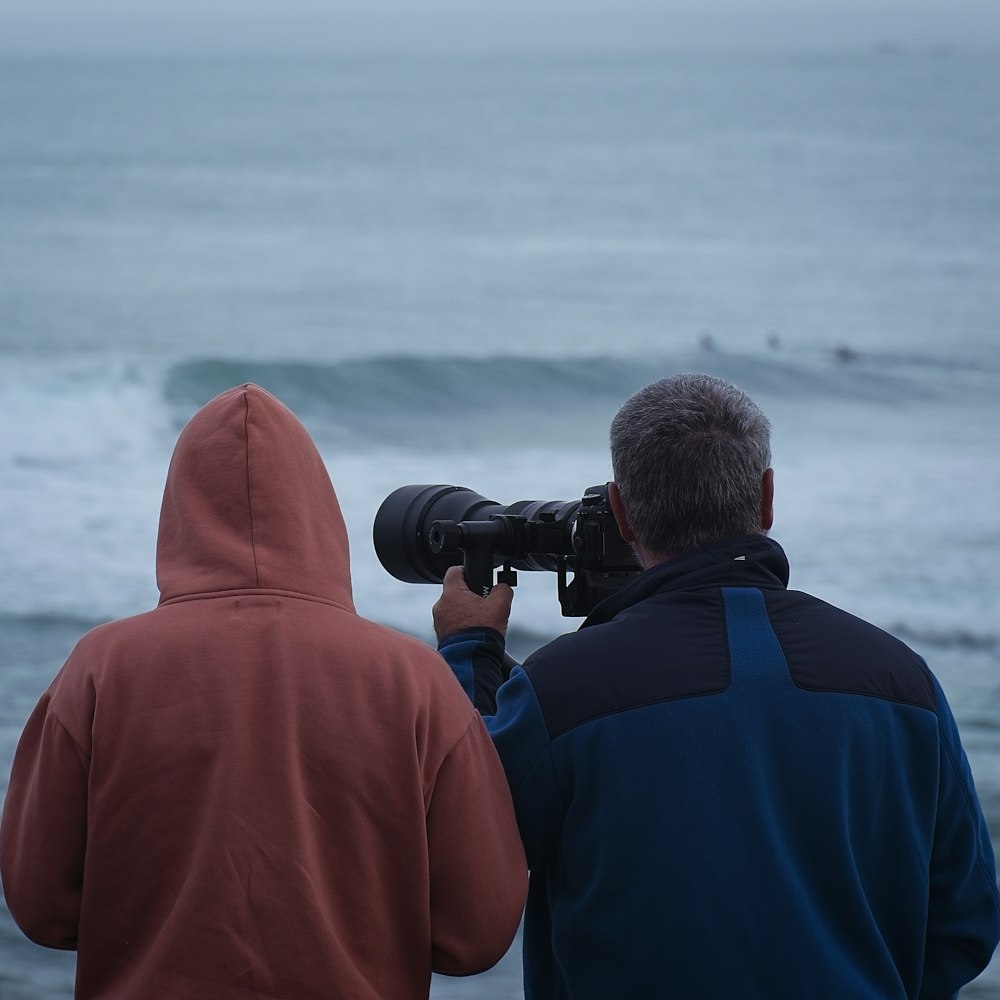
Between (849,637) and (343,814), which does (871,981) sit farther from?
(343,814)

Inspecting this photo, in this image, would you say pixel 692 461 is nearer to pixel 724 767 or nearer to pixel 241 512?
pixel 724 767

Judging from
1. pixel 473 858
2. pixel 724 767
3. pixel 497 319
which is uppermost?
pixel 497 319

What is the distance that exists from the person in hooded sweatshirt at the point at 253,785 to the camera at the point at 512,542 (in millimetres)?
361

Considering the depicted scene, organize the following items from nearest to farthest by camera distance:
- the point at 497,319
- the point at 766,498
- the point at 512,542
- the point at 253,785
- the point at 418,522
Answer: the point at 253,785 → the point at 766,498 → the point at 512,542 → the point at 418,522 → the point at 497,319

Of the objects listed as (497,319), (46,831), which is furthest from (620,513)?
(497,319)

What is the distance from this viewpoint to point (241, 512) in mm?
1333

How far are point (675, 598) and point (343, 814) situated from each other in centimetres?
38

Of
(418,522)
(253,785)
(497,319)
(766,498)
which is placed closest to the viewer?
(253,785)

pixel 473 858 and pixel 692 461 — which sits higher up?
pixel 692 461

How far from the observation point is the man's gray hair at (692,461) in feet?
4.47

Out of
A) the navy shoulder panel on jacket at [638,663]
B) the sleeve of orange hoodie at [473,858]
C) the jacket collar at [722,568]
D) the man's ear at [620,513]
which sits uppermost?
the man's ear at [620,513]

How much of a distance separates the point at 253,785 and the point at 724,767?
43 centimetres

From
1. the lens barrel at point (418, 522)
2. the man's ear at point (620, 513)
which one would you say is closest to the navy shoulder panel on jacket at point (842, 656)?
the man's ear at point (620, 513)

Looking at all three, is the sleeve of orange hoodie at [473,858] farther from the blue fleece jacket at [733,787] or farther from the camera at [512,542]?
the camera at [512,542]
